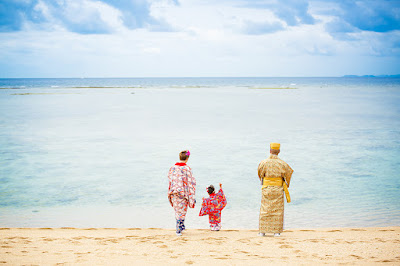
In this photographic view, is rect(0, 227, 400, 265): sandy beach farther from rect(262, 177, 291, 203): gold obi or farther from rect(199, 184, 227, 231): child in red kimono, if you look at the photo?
Answer: rect(262, 177, 291, 203): gold obi

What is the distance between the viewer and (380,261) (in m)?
5.00

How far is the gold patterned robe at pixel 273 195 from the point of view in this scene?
20.8 feet

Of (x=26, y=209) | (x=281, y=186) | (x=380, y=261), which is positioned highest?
(x=281, y=186)

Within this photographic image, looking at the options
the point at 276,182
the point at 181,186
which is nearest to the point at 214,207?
the point at 181,186

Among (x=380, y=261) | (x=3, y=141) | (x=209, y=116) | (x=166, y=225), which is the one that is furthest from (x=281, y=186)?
(x=209, y=116)

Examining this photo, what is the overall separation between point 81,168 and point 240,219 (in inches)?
294

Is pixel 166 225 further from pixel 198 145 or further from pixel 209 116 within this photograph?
pixel 209 116

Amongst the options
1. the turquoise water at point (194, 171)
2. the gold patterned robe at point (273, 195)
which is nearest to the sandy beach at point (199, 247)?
the gold patterned robe at point (273, 195)

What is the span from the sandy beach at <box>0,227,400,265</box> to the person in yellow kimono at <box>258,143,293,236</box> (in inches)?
10.1

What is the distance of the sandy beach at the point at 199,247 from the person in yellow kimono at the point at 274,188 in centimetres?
26

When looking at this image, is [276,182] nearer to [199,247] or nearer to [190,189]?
[190,189]

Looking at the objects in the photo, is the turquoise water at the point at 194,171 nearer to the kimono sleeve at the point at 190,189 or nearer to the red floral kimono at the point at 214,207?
the red floral kimono at the point at 214,207

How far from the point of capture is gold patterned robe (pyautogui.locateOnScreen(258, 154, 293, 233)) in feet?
20.8

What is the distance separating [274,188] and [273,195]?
0.12 meters
